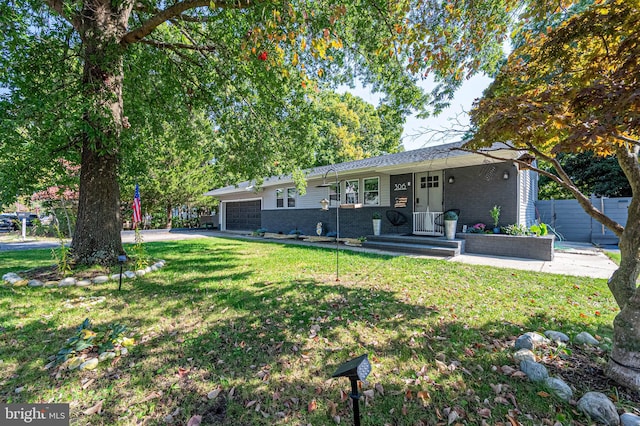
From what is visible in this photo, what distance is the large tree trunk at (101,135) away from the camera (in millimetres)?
5133

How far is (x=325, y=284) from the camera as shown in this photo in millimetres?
5258

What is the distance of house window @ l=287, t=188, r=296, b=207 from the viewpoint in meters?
15.3

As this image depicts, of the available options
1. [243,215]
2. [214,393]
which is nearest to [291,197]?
[243,215]

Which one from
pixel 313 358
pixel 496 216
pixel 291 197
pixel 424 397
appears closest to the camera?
pixel 424 397

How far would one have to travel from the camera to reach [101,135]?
15.8 feet

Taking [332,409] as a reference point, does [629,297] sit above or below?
above

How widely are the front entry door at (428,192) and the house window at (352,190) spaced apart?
109 inches

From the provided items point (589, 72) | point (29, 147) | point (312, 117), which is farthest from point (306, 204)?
point (589, 72)

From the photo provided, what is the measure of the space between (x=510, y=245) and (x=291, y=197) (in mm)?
10610

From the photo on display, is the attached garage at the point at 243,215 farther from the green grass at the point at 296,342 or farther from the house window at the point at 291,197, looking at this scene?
the green grass at the point at 296,342

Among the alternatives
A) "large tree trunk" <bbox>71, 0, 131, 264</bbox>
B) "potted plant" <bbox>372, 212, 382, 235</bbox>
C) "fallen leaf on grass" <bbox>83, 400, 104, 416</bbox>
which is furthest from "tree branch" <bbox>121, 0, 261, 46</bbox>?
"potted plant" <bbox>372, 212, 382, 235</bbox>

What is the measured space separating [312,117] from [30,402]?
686cm

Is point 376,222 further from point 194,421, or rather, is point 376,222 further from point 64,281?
point 194,421

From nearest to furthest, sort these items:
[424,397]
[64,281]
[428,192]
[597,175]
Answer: [424,397] → [64,281] → [428,192] → [597,175]
